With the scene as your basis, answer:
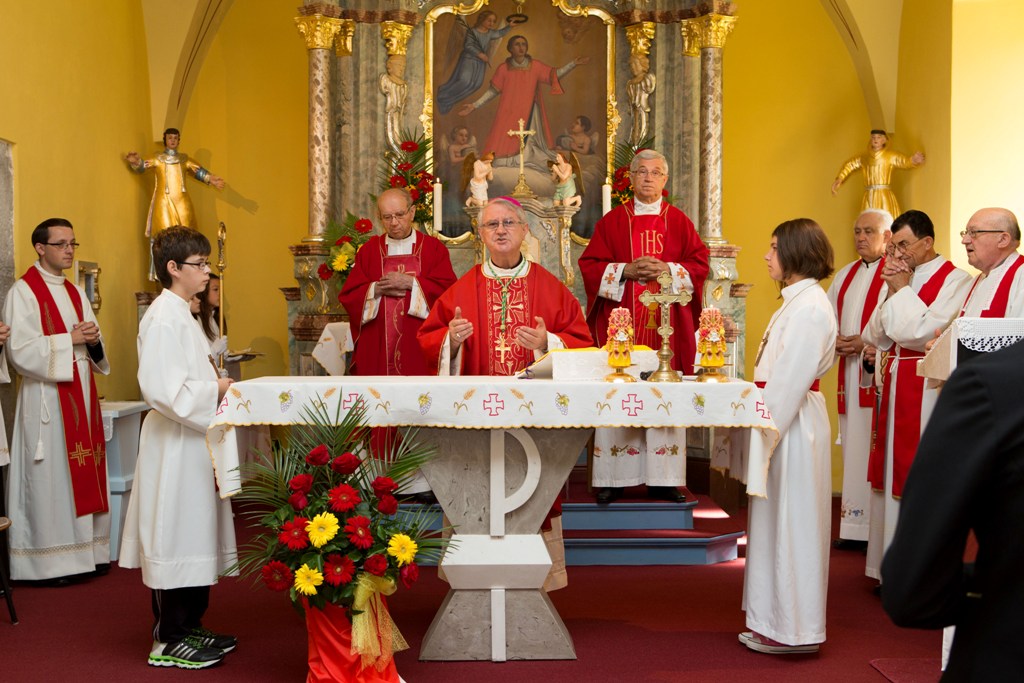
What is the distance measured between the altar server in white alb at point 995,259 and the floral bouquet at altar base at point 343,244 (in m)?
4.88

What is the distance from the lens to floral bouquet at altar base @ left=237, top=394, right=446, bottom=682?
411 centimetres

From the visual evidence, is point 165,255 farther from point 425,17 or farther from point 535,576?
point 425,17

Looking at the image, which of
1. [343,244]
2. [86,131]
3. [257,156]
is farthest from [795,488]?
[257,156]

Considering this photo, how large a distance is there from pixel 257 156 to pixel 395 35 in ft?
6.67

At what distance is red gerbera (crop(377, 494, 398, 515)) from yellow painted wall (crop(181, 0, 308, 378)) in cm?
681

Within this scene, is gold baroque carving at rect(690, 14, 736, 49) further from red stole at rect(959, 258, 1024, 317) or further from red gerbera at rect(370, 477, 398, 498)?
red gerbera at rect(370, 477, 398, 498)

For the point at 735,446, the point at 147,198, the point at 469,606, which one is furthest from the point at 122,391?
the point at 735,446

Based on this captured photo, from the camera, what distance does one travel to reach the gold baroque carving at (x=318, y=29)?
374 inches

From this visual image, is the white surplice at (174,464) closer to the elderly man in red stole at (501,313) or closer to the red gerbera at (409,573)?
the red gerbera at (409,573)

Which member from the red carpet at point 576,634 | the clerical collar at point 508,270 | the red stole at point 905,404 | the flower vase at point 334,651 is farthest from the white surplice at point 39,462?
the red stole at point 905,404

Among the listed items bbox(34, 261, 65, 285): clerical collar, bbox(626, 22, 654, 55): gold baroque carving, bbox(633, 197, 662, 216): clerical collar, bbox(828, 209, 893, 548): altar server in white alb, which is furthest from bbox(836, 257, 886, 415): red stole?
bbox(34, 261, 65, 285): clerical collar

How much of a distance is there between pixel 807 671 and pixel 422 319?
13.4 ft

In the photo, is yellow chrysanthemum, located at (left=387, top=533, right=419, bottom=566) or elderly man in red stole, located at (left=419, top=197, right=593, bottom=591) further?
elderly man in red stole, located at (left=419, top=197, right=593, bottom=591)

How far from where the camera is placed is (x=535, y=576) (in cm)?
471
